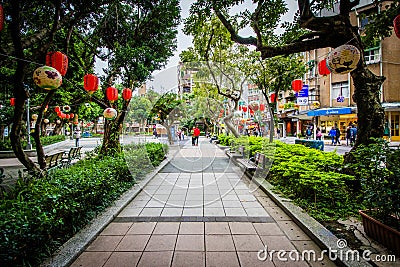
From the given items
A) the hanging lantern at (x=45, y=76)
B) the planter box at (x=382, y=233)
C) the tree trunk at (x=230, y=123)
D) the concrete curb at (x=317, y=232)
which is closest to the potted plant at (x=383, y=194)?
the planter box at (x=382, y=233)

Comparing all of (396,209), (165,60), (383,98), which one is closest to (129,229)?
(396,209)

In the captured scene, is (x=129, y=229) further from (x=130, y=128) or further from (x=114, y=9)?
(x=114, y=9)

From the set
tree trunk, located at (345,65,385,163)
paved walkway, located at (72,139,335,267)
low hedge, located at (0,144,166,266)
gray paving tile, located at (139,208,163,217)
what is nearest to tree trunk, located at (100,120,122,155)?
paved walkway, located at (72,139,335,267)

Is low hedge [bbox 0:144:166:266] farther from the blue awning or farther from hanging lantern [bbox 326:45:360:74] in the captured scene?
the blue awning

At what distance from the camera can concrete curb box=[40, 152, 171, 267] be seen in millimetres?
2674

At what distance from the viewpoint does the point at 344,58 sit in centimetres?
421

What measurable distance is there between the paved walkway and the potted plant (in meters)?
0.77

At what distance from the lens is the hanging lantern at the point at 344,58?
417 centimetres

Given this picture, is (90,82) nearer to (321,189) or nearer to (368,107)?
(321,189)

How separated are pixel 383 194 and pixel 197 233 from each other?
2.50 m

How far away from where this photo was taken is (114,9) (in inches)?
316

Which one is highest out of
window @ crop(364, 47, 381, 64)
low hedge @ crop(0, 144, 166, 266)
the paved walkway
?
window @ crop(364, 47, 381, 64)

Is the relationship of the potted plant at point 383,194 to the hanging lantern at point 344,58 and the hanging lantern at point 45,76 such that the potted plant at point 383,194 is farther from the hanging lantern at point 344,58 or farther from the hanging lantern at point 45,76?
the hanging lantern at point 45,76

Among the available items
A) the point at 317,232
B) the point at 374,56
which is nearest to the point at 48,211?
the point at 317,232
